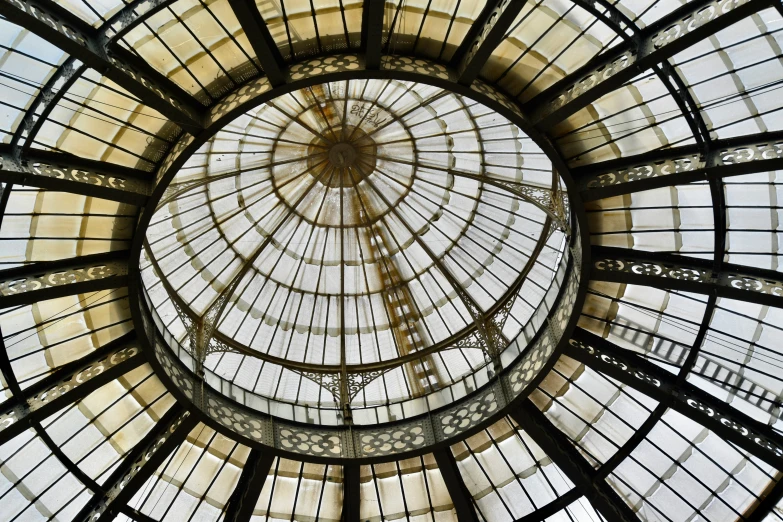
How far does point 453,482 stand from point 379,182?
9.23m

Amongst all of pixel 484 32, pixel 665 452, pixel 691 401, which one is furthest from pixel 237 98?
pixel 665 452

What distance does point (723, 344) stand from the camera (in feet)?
71.1

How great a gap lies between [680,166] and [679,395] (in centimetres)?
642

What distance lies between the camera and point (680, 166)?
18.2m

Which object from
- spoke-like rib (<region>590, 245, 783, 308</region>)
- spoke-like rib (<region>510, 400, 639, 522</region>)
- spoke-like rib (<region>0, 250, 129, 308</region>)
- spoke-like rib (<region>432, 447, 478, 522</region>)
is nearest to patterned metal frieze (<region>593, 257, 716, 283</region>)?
spoke-like rib (<region>590, 245, 783, 308</region>)

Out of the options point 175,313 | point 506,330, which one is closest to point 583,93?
point 506,330

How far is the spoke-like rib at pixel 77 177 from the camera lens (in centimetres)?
1622

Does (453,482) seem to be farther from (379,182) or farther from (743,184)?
(743,184)

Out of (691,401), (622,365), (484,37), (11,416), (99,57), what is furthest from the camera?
(622,365)

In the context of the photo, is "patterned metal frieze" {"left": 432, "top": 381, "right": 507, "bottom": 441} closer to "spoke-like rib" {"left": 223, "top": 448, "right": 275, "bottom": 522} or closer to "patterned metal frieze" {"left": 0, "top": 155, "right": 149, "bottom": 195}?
"spoke-like rib" {"left": 223, "top": 448, "right": 275, "bottom": 522}

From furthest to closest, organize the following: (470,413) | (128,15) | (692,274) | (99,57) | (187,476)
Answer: (187,476), (470,413), (692,274), (128,15), (99,57)

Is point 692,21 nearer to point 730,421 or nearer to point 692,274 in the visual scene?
point 692,274

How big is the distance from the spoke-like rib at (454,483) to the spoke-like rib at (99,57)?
37.5 ft

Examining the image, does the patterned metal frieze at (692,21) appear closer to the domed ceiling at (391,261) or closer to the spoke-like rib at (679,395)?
the domed ceiling at (391,261)
